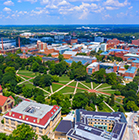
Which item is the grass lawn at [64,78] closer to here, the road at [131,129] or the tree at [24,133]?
the road at [131,129]

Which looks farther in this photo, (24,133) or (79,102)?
(79,102)

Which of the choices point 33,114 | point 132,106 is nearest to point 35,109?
point 33,114

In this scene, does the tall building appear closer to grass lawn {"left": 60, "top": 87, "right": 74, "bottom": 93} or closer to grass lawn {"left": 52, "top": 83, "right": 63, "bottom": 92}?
grass lawn {"left": 60, "top": 87, "right": 74, "bottom": 93}

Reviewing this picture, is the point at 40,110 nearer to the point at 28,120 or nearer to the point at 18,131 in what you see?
the point at 28,120

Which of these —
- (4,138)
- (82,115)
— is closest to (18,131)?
(4,138)

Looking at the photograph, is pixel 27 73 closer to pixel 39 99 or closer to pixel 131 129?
pixel 39 99

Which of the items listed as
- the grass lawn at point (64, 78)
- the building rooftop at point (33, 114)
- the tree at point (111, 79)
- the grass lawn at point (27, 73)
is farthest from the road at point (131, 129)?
the grass lawn at point (27, 73)
